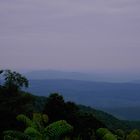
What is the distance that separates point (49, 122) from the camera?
102ft

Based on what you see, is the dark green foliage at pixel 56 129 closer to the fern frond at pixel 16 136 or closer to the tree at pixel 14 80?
the fern frond at pixel 16 136

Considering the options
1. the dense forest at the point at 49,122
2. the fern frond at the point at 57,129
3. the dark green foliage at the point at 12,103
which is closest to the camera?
the fern frond at the point at 57,129

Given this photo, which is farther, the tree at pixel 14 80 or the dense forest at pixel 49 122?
the tree at pixel 14 80

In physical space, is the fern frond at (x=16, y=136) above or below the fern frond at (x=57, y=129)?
below

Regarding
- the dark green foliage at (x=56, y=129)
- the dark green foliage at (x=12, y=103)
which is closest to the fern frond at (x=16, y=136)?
the dark green foliage at (x=56, y=129)

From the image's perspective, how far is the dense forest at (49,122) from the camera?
17.1m

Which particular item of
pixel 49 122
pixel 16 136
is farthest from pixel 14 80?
pixel 16 136

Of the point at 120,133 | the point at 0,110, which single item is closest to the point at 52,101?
the point at 0,110

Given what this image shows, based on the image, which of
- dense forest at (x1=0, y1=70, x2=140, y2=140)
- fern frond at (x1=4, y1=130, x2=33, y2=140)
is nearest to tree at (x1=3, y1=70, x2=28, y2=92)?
dense forest at (x1=0, y1=70, x2=140, y2=140)

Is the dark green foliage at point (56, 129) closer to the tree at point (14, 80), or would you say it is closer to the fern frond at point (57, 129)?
the fern frond at point (57, 129)

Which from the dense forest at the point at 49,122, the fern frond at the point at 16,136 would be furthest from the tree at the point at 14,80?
the fern frond at the point at 16,136

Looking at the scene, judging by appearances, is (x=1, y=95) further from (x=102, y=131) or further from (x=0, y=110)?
(x=102, y=131)

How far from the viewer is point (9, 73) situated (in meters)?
48.2

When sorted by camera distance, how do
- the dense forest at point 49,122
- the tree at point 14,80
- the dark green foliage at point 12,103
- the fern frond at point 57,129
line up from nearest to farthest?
the fern frond at point 57,129 < the dense forest at point 49,122 < the dark green foliage at point 12,103 < the tree at point 14,80
